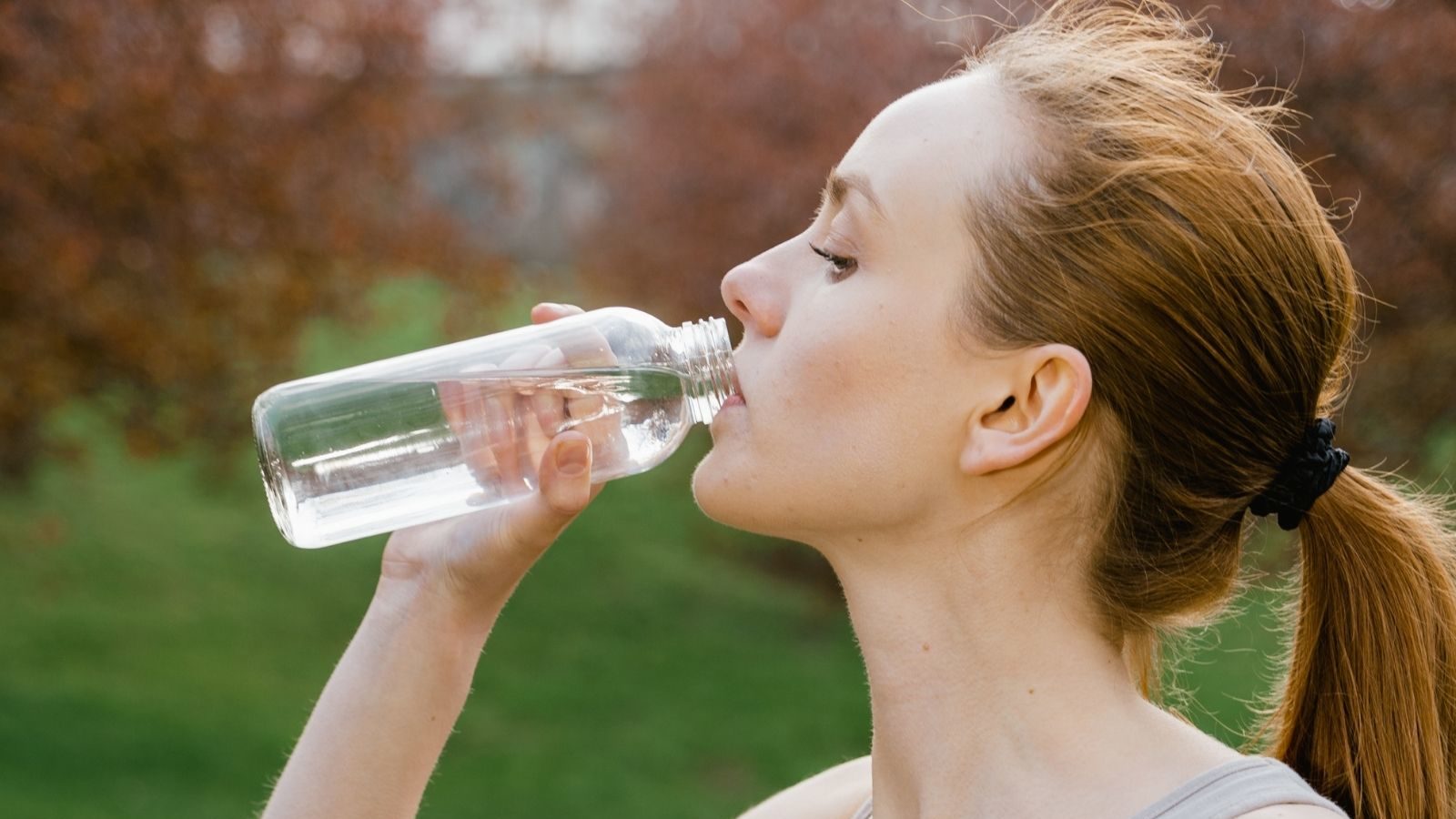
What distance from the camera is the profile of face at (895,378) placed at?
1.94 meters

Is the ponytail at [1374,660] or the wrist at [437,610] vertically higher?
the wrist at [437,610]

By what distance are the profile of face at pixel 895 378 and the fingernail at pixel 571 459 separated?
0.18m

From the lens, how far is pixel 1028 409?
1946 millimetres

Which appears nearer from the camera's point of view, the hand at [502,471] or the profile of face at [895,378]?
the profile of face at [895,378]

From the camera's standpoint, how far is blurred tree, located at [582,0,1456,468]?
5.83 m

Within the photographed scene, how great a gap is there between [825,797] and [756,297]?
834mm

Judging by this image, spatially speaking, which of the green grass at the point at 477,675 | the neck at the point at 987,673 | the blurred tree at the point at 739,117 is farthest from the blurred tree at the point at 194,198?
the neck at the point at 987,673

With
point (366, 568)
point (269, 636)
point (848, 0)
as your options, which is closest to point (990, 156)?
point (848, 0)

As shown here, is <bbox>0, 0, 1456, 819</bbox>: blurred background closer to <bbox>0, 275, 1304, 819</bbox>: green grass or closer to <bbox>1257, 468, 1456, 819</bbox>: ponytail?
<bbox>0, 275, 1304, 819</bbox>: green grass

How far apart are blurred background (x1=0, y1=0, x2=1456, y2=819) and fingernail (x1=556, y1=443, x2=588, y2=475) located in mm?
3517

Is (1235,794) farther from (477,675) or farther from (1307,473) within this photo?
(477,675)

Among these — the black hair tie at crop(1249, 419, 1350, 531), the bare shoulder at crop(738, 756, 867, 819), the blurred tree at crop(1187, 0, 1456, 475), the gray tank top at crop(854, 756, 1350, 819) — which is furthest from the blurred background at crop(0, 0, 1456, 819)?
the gray tank top at crop(854, 756, 1350, 819)

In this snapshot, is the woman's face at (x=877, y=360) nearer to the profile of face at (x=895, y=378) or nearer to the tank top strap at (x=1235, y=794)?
the profile of face at (x=895, y=378)

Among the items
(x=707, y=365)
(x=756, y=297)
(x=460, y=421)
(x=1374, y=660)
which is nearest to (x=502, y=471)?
(x=460, y=421)
